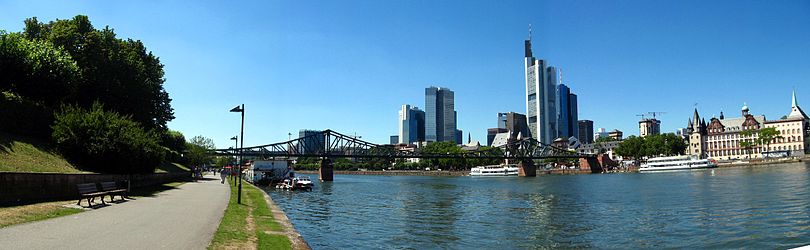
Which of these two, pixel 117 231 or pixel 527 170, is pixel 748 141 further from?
pixel 117 231

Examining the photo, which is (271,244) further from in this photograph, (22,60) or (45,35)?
(45,35)

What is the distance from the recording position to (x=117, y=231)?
14562 mm

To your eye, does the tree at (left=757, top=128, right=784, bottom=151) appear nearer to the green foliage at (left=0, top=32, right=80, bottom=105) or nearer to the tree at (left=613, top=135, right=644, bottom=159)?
the tree at (left=613, top=135, right=644, bottom=159)

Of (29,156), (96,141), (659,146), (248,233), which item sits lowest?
(248,233)

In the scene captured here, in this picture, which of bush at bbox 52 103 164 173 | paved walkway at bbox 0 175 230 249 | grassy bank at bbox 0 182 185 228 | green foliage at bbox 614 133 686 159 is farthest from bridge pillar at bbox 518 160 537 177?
grassy bank at bbox 0 182 185 228

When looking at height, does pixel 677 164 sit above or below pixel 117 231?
above

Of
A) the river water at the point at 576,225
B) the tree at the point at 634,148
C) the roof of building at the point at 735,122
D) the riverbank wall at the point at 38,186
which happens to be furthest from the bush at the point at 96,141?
the roof of building at the point at 735,122

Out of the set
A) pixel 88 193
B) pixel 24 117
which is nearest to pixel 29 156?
pixel 24 117

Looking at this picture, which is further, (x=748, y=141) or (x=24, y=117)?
(x=748, y=141)

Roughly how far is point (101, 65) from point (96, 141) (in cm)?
1989

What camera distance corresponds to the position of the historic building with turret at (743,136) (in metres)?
156

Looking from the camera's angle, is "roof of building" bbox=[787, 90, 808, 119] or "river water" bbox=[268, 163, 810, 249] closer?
"river water" bbox=[268, 163, 810, 249]

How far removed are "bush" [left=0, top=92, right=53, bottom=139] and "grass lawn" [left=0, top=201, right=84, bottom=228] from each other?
14.9m

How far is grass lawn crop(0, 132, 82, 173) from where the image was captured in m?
23.6
